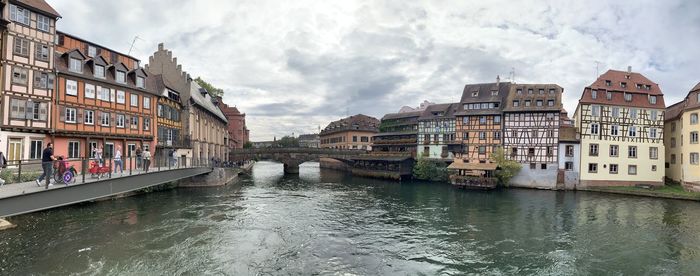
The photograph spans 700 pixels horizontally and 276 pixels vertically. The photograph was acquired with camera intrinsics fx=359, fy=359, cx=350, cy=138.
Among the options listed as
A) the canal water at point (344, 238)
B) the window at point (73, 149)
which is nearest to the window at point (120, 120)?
the window at point (73, 149)

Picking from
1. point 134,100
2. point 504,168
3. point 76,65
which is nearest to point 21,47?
Answer: point 76,65

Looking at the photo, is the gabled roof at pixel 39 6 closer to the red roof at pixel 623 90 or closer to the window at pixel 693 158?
the red roof at pixel 623 90

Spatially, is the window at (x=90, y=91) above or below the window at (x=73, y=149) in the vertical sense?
above

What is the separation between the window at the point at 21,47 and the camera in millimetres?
26516

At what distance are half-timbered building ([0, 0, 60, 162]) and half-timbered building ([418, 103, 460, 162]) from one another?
46.8 metres

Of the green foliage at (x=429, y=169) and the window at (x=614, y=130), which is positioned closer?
the window at (x=614, y=130)

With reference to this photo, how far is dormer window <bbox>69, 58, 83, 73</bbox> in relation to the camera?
30.6 m

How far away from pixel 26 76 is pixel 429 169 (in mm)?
47310

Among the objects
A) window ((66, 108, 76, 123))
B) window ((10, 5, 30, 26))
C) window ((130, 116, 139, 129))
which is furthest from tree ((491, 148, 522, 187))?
window ((10, 5, 30, 26))

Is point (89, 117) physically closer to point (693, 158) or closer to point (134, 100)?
point (134, 100)

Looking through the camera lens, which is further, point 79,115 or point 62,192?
point 79,115

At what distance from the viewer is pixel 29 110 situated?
2744cm

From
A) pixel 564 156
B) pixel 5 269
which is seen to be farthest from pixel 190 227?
pixel 564 156

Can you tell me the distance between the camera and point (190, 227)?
2152 cm
